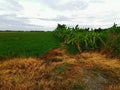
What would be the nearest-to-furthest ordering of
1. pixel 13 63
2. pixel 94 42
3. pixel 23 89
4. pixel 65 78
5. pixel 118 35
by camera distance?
pixel 23 89 → pixel 65 78 → pixel 13 63 → pixel 118 35 → pixel 94 42

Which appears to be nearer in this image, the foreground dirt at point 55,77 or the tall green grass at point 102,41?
the foreground dirt at point 55,77

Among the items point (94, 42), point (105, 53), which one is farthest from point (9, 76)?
point (94, 42)

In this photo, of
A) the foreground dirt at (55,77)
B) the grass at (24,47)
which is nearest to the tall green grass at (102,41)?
the grass at (24,47)

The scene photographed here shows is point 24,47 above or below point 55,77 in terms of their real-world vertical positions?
above

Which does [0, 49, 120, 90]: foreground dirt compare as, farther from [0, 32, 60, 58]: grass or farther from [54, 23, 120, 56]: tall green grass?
[54, 23, 120, 56]: tall green grass

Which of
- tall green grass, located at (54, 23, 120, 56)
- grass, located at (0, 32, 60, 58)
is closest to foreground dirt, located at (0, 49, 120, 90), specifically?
grass, located at (0, 32, 60, 58)

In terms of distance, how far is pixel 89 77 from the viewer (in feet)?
28.0

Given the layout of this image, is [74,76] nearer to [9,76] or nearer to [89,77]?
[89,77]

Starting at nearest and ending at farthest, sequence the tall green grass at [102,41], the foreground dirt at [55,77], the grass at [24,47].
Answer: the foreground dirt at [55,77] → the grass at [24,47] → the tall green grass at [102,41]

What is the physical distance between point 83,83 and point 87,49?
9512mm

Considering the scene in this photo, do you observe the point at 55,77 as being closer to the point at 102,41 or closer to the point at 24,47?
the point at 24,47

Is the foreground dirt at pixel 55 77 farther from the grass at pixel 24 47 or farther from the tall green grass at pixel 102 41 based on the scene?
the tall green grass at pixel 102 41

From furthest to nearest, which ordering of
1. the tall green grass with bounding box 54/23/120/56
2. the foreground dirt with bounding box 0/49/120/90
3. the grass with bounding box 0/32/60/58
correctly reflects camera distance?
the tall green grass with bounding box 54/23/120/56 < the grass with bounding box 0/32/60/58 < the foreground dirt with bounding box 0/49/120/90

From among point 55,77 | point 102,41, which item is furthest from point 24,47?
point 55,77
